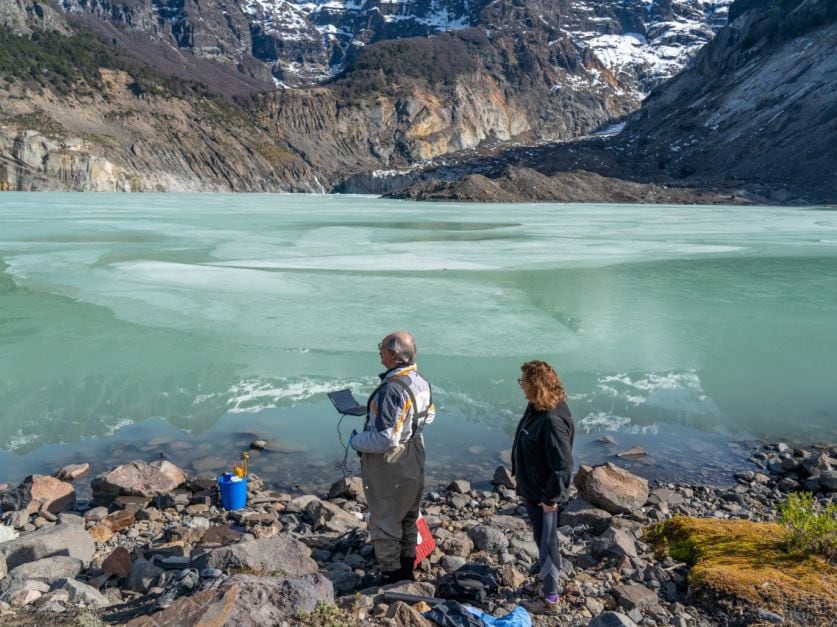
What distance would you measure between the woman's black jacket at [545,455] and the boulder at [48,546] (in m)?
3.05

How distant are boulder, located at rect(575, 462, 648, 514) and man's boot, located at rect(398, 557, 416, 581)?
2.15 m

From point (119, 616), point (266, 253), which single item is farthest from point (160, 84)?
point (119, 616)

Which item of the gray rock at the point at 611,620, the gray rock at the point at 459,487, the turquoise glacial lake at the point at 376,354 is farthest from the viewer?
the turquoise glacial lake at the point at 376,354

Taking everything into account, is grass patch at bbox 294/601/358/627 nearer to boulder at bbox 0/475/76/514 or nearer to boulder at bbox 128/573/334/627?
boulder at bbox 128/573/334/627

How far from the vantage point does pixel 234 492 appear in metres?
6.01

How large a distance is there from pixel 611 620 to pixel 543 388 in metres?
1.36

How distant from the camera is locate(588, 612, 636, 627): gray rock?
388cm

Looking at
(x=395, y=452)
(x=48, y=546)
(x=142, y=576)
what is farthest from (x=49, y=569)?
(x=395, y=452)

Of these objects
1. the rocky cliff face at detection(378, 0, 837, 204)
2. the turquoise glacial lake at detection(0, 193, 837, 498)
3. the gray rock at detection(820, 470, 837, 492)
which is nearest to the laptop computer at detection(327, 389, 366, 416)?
the turquoise glacial lake at detection(0, 193, 837, 498)

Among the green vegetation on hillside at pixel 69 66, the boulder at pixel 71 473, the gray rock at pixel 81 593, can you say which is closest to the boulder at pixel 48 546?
the gray rock at pixel 81 593

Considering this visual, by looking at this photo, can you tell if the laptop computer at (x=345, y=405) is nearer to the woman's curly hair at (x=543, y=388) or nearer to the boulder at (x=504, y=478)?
the woman's curly hair at (x=543, y=388)

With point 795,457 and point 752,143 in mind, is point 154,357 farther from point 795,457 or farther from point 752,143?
point 752,143

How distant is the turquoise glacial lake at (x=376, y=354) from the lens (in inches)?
309

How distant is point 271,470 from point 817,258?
935 inches
